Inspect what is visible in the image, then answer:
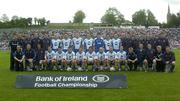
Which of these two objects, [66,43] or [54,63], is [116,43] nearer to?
[66,43]

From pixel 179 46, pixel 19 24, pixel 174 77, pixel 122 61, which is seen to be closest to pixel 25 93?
pixel 174 77

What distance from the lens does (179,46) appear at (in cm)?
5941

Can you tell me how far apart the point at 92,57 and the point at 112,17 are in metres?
107

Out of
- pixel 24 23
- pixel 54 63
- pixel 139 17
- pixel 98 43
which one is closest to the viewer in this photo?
pixel 54 63

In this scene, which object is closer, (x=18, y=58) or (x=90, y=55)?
(x=90, y=55)

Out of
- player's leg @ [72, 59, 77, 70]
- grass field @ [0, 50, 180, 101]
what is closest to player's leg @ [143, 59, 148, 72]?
player's leg @ [72, 59, 77, 70]

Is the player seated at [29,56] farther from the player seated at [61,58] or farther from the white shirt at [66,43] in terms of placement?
the white shirt at [66,43]

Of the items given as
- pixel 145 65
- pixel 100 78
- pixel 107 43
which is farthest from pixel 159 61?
pixel 100 78

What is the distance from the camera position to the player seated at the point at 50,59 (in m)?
20.4

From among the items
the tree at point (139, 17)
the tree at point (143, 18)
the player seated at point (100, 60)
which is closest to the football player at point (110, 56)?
the player seated at point (100, 60)

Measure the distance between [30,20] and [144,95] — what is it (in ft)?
273

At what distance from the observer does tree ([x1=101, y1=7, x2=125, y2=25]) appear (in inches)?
4923

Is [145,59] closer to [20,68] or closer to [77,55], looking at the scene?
[77,55]

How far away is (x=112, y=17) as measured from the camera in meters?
126
